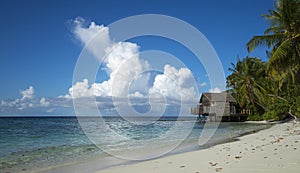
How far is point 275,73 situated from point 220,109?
78.2 feet

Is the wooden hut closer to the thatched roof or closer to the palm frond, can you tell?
the thatched roof

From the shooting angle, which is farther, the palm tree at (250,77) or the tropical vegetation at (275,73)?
the palm tree at (250,77)

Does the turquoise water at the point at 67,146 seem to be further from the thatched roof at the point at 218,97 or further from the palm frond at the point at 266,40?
the thatched roof at the point at 218,97

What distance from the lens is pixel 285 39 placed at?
1554 cm

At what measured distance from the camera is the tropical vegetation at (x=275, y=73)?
15023mm

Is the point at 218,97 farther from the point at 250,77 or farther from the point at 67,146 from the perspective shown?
the point at 67,146

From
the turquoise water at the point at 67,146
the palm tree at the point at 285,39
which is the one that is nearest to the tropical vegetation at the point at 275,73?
the palm tree at the point at 285,39

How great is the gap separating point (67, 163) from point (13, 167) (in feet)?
5.26

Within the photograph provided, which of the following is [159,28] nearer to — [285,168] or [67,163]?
[67,163]

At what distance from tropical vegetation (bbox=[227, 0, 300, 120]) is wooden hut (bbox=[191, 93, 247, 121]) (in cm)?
153

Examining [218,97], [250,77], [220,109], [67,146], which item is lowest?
[67,146]

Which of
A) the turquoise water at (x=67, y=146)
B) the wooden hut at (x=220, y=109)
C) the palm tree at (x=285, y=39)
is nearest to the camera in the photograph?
the turquoise water at (x=67, y=146)

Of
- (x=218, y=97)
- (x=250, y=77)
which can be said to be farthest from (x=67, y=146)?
(x=218, y=97)

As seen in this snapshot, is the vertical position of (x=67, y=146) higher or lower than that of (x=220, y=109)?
lower
